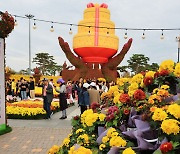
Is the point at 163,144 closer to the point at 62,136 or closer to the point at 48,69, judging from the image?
the point at 62,136

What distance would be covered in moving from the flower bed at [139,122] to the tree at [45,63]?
61239mm

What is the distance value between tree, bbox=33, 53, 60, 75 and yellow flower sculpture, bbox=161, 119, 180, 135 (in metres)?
62.5

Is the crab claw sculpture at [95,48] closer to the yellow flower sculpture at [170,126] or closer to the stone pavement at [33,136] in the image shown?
the stone pavement at [33,136]

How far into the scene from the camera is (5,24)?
8000mm

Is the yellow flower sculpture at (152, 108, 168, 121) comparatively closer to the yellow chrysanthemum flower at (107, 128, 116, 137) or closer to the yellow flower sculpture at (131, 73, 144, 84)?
the yellow chrysanthemum flower at (107, 128, 116, 137)

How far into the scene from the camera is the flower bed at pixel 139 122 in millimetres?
2555

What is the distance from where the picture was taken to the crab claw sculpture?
32.2 meters

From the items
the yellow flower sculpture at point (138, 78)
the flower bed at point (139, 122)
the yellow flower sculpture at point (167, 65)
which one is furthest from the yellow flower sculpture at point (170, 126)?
the yellow flower sculpture at point (138, 78)

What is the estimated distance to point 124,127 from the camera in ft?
10.5

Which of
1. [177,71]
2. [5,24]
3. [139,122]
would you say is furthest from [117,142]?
[5,24]

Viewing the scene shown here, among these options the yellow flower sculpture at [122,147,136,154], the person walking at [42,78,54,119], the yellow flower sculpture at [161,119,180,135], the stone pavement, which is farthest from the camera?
the person walking at [42,78,54,119]

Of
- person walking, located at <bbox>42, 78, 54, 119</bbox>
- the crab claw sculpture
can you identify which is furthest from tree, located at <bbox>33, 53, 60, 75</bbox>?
person walking, located at <bbox>42, 78, 54, 119</bbox>

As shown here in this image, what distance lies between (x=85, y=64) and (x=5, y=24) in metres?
24.8

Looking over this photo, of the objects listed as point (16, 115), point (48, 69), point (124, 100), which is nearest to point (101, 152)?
point (124, 100)
